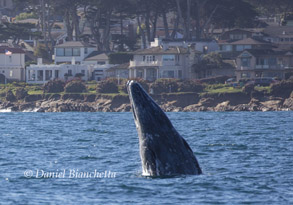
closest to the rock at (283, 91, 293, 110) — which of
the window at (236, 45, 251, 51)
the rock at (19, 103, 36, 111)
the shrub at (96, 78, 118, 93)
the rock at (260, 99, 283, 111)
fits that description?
the rock at (260, 99, 283, 111)

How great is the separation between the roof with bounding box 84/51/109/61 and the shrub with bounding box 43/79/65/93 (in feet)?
60.8

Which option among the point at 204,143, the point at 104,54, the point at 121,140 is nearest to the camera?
the point at 204,143

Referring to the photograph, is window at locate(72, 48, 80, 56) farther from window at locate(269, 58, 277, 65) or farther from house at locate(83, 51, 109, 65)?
window at locate(269, 58, 277, 65)

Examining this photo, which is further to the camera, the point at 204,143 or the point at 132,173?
the point at 204,143

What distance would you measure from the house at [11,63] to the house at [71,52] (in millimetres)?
8820

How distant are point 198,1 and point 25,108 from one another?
44328mm

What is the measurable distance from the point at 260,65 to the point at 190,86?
1699 cm

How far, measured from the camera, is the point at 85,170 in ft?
97.6

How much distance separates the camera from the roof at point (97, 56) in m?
139

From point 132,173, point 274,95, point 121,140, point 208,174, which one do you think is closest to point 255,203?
point 208,174

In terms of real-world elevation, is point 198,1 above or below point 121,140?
above

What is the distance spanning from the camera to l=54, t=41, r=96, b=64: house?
142250 mm

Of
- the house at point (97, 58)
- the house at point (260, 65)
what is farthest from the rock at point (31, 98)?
the house at point (260, 65)

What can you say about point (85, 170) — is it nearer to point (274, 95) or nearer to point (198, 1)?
point (274, 95)
